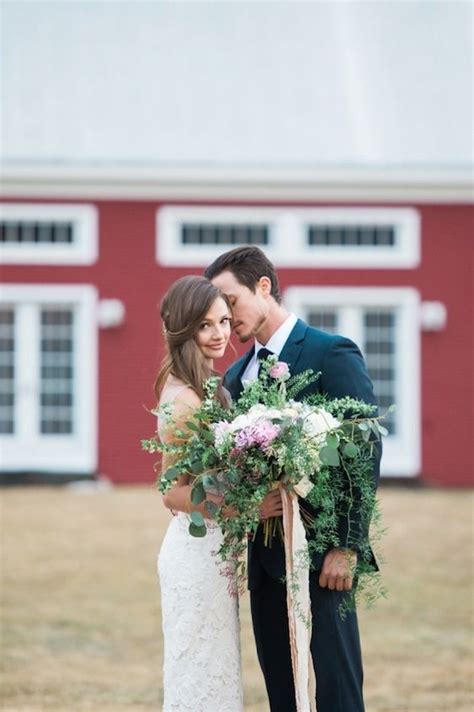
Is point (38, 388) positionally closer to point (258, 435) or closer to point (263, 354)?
Answer: point (263, 354)

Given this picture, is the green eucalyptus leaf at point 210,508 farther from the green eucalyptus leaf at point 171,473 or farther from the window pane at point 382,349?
the window pane at point 382,349

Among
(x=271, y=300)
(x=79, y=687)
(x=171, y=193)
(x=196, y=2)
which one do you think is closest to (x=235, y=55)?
(x=196, y=2)

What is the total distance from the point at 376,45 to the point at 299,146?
260 cm

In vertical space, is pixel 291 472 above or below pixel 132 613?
above

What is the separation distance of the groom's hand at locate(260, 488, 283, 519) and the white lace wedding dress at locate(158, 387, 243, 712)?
270mm

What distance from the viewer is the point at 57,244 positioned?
1599 cm

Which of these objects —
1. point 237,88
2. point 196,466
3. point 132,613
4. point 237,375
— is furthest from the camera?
point 237,88

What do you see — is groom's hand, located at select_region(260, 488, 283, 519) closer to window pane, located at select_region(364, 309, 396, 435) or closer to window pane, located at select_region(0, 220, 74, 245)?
window pane, located at select_region(364, 309, 396, 435)

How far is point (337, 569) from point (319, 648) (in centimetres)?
24

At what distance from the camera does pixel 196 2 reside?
1845 cm

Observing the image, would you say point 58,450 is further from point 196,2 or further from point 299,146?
point 196,2

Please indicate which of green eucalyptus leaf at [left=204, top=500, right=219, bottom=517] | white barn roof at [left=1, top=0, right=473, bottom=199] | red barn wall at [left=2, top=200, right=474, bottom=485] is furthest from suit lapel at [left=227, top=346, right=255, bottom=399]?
white barn roof at [left=1, top=0, right=473, bottom=199]

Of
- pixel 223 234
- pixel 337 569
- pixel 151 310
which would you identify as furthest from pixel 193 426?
pixel 223 234

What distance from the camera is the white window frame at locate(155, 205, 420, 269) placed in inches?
630
